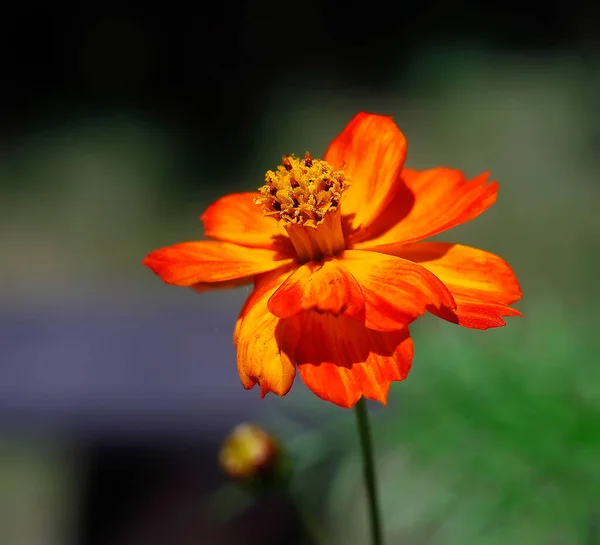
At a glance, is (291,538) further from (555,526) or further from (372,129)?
(372,129)

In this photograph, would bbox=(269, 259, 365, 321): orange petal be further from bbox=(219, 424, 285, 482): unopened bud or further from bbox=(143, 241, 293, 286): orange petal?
bbox=(219, 424, 285, 482): unopened bud

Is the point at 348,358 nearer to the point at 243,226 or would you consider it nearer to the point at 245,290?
the point at 243,226

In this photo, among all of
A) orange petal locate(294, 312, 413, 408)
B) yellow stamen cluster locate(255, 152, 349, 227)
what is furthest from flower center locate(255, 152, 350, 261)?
orange petal locate(294, 312, 413, 408)

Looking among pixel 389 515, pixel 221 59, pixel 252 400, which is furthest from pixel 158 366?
pixel 221 59

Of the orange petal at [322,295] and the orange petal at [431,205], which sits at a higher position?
the orange petal at [431,205]

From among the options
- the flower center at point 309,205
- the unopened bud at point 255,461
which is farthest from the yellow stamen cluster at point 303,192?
the unopened bud at point 255,461

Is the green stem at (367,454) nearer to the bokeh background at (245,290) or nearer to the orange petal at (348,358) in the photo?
the orange petal at (348,358)

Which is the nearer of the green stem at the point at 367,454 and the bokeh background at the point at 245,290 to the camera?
the green stem at the point at 367,454
